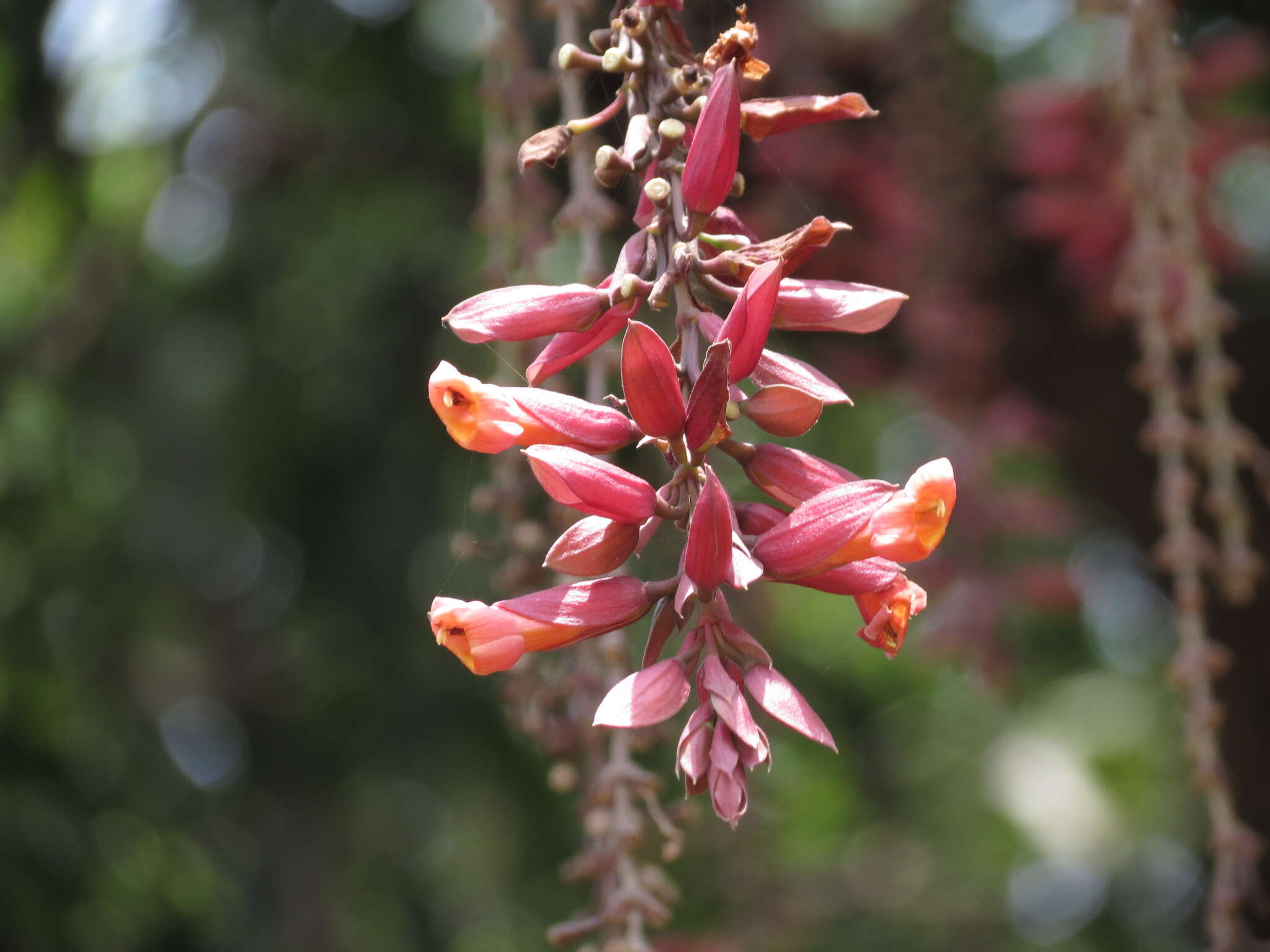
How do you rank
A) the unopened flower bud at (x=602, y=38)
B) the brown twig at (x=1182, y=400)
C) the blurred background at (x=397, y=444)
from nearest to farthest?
1. the unopened flower bud at (x=602, y=38)
2. the brown twig at (x=1182, y=400)
3. the blurred background at (x=397, y=444)

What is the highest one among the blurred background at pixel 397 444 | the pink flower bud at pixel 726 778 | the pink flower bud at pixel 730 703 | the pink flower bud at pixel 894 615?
the pink flower bud at pixel 894 615

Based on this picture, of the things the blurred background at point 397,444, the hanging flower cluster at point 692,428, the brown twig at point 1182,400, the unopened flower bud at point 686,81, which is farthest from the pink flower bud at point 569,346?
the blurred background at point 397,444

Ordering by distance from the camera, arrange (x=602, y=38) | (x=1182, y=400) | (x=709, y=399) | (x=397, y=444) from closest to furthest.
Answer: (x=709, y=399) < (x=602, y=38) < (x=1182, y=400) < (x=397, y=444)

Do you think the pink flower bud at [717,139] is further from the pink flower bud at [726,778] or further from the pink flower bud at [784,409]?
the pink flower bud at [726,778]

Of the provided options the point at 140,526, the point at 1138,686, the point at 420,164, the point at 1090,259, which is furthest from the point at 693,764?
the point at 1138,686

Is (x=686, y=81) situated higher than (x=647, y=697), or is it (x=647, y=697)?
(x=686, y=81)

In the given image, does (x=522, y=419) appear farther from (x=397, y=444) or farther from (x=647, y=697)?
(x=397, y=444)

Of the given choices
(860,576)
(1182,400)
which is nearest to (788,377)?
(860,576)
